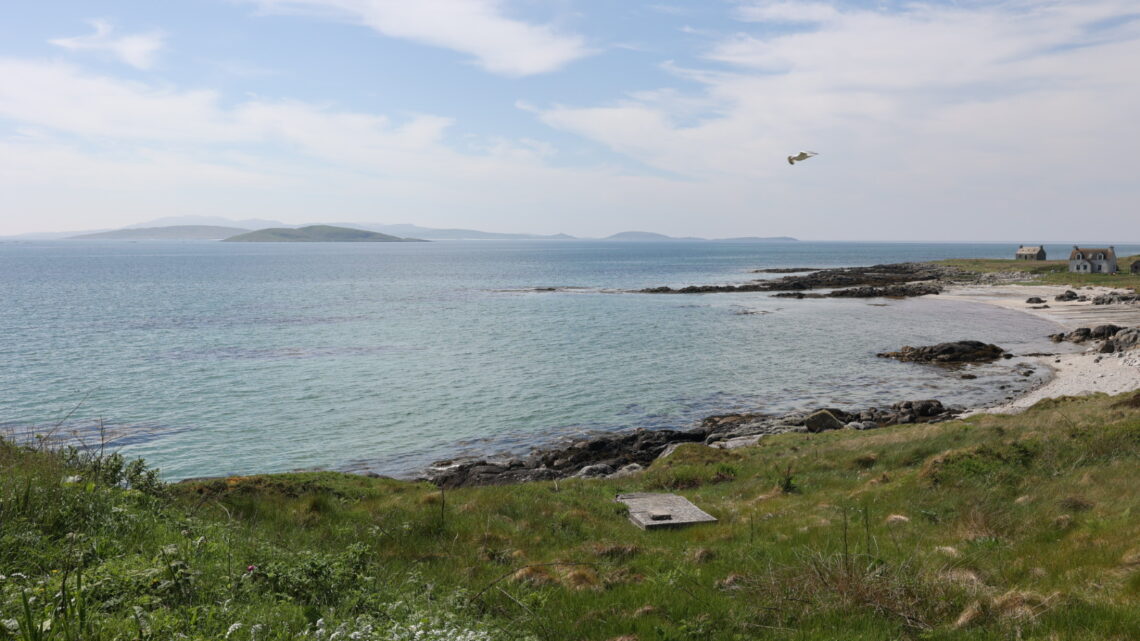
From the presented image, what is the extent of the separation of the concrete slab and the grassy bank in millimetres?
497

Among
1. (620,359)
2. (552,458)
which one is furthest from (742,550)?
(620,359)

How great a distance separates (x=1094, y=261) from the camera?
10762cm

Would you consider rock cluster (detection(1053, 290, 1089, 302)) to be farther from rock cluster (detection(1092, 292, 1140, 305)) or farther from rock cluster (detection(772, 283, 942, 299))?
rock cluster (detection(772, 283, 942, 299))

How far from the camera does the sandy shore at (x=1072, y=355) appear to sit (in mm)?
35969

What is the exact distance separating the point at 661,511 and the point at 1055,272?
131359 millimetres

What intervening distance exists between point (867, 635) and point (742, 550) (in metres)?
3.75


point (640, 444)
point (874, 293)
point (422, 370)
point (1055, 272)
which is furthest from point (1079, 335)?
point (1055, 272)

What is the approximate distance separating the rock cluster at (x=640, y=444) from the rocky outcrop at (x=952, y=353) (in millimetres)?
15649

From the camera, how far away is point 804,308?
268 feet

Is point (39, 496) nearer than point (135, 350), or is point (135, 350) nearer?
point (39, 496)

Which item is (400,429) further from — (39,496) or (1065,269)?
(1065,269)

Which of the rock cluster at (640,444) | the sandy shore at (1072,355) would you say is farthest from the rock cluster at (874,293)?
the rock cluster at (640,444)

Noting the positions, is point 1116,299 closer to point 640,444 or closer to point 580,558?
point 640,444

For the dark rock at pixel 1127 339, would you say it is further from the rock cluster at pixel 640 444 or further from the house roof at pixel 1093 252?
the house roof at pixel 1093 252
